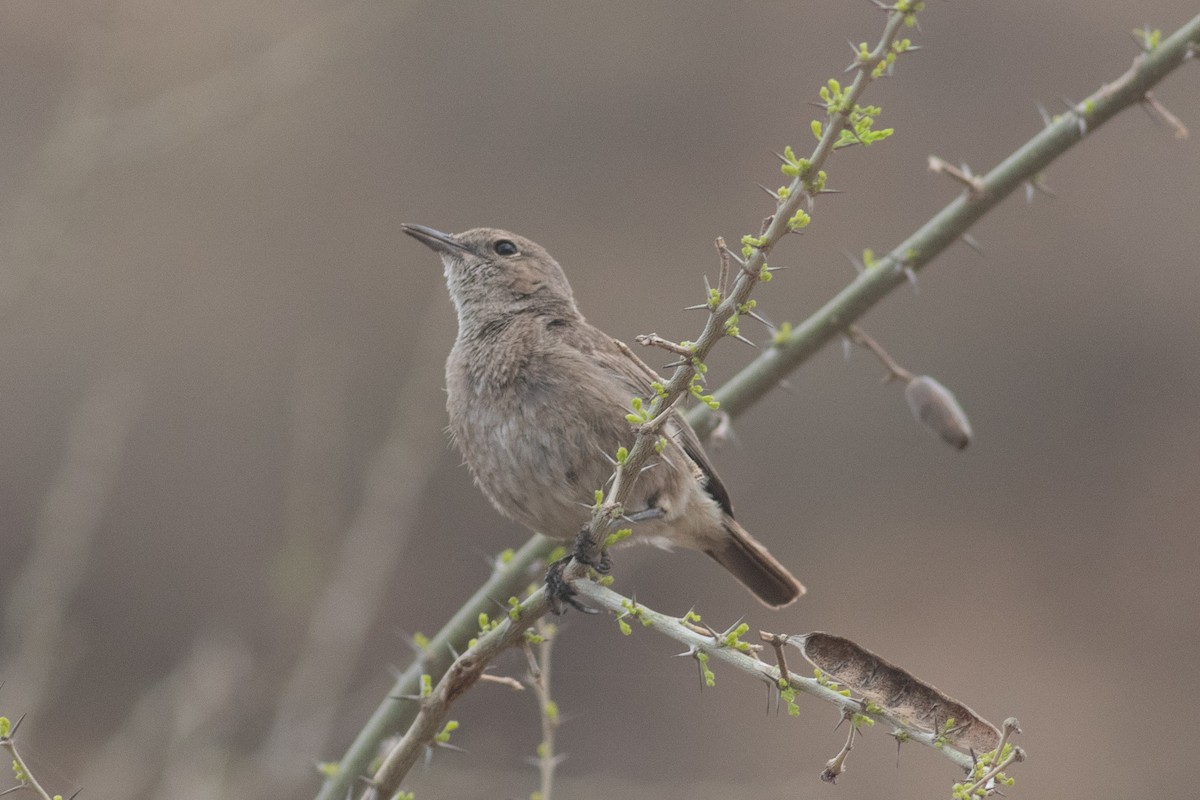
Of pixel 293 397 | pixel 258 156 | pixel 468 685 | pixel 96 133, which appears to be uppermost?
pixel 258 156

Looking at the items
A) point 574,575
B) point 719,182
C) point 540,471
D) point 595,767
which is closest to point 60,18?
point 719,182

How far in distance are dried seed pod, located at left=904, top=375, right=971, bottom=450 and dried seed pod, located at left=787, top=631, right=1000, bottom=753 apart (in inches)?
64.6

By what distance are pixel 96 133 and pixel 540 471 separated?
9.04 feet

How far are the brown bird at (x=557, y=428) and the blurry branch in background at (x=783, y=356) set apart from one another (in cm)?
22

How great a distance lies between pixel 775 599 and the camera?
18.3 ft

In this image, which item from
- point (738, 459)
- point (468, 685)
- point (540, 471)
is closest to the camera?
point (468, 685)

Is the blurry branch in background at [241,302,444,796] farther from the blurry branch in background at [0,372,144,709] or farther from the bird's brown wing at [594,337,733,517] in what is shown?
the blurry branch in background at [0,372,144,709]

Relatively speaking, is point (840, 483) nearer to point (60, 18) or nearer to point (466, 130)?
point (466, 130)

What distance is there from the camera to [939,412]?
4.24 m

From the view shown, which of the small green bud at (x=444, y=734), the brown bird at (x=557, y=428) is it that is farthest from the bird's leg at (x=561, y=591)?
the small green bud at (x=444, y=734)

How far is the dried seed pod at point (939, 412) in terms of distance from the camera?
420cm

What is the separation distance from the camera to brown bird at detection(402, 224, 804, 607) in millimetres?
4562

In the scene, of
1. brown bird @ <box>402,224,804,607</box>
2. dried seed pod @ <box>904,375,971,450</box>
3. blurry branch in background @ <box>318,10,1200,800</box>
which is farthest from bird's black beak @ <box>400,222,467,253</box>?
dried seed pod @ <box>904,375,971,450</box>

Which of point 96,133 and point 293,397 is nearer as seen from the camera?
A: point 96,133
